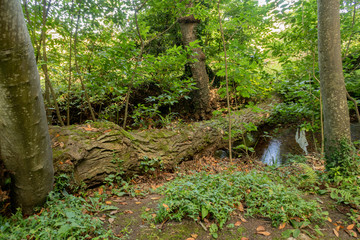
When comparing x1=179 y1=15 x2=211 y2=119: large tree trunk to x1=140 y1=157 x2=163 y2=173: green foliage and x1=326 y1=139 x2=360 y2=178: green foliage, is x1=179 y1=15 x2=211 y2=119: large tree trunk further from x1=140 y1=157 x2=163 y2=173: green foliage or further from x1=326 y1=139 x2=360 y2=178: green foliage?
x1=326 y1=139 x2=360 y2=178: green foliage

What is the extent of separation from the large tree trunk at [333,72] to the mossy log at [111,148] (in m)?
3.03

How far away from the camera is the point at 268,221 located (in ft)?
7.57

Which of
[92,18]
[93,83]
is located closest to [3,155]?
[93,83]

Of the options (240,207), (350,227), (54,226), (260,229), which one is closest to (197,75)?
(240,207)

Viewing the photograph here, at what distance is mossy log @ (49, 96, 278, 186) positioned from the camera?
3.00 m

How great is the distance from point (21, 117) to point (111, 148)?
1.73 metres

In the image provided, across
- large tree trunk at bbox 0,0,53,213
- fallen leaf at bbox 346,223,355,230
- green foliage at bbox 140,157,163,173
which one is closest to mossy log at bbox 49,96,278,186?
green foliage at bbox 140,157,163,173

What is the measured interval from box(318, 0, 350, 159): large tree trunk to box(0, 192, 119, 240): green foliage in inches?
145

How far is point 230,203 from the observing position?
2.42m

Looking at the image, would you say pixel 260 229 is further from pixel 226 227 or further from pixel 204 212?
pixel 204 212

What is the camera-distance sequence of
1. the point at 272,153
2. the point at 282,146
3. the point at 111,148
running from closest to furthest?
1. the point at 111,148
2. the point at 272,153
3. the point at 282,146

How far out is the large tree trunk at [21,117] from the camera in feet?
5.27

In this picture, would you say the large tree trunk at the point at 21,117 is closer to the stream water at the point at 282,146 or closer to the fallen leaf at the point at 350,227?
the fallen leaf at the point at 350,227

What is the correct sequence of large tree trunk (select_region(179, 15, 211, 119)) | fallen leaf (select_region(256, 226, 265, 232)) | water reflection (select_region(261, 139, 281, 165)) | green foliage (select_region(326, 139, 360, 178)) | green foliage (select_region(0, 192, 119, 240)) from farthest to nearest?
large tree trunk (select_region(179, 15, 211, 119)) < water reflection (select_region(261, 139, 281, 165)) < green foliage (select_region(326, 139, 360, 178)) < fallen leaf (select_region(256, 226, 265, 232)) < green foliage (select_region(0, 192, 119, 240))
